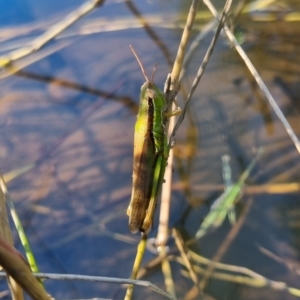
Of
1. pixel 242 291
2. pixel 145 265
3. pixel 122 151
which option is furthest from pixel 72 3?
pixel 242 291

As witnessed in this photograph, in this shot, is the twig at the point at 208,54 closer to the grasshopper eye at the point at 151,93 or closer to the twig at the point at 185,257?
the grasshopper eye at the point at 151,93

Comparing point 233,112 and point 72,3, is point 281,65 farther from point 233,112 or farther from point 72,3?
point 72,3

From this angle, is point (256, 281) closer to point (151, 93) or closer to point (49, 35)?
point (151, 93)

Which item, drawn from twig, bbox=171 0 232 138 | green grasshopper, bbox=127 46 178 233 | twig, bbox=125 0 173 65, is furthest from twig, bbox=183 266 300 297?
twig, bbox=125 0 173 65

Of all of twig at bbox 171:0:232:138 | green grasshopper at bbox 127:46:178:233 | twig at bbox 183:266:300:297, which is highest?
twig at bbox 171:0:232:138

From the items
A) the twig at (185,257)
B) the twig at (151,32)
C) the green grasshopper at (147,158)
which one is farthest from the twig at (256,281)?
the twig at (151,32)

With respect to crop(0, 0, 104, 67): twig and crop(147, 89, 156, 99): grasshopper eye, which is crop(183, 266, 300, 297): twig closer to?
crop(147, 89, 156, 99): grasshopper eye
